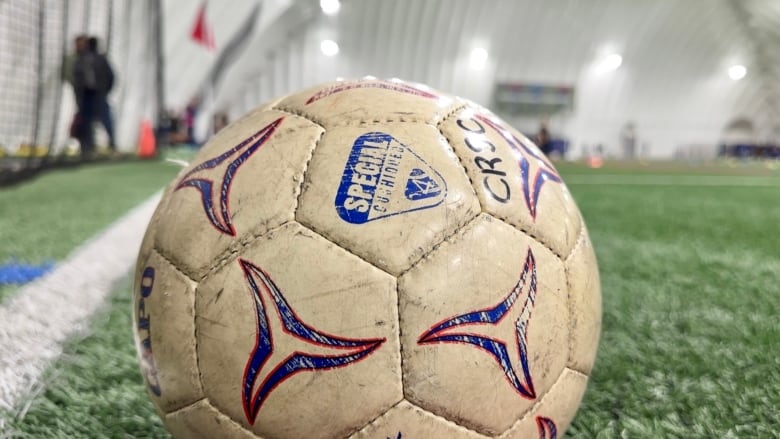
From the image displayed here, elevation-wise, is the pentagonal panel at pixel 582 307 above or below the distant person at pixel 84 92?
below

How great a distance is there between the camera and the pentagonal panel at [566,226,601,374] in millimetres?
924

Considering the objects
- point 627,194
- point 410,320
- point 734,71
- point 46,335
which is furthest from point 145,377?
point 734,71

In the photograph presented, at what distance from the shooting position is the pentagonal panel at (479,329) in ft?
2.59

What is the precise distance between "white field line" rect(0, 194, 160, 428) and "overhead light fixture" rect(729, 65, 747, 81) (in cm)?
3630

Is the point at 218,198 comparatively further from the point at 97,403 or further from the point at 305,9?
the point at 305,9

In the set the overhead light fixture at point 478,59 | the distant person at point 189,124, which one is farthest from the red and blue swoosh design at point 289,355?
the overhead light fixture at point 478,59

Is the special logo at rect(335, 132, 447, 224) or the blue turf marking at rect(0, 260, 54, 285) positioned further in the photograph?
the blue turf marking at rect(0, 260, 54, 285)

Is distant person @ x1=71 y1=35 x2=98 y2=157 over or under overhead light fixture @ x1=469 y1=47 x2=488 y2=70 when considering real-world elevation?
under

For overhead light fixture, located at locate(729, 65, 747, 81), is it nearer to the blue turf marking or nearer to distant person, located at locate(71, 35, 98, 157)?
distant person, located at locate(71, 35, 98, 157)

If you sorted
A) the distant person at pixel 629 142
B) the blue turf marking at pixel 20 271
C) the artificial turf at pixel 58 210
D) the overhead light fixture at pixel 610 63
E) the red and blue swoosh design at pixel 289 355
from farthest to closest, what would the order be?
the distant person at pixel 629 142, the overhead light fixture at pixel 610 63, the artificial turf at pixel 58 210, the blue turf marking at pixel 20 271, the red and blue swoosh design at pixel 289 355

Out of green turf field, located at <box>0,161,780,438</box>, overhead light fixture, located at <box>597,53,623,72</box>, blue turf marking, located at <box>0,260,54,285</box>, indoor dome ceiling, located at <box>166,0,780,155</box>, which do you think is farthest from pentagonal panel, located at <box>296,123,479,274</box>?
overhead light fixture, located at <box>597,53,623,72</box>

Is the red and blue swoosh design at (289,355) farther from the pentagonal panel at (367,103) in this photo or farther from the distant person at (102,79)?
the distant person at (102,79)

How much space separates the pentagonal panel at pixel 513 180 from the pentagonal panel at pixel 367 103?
0.05m

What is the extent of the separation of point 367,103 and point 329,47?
26.2m
